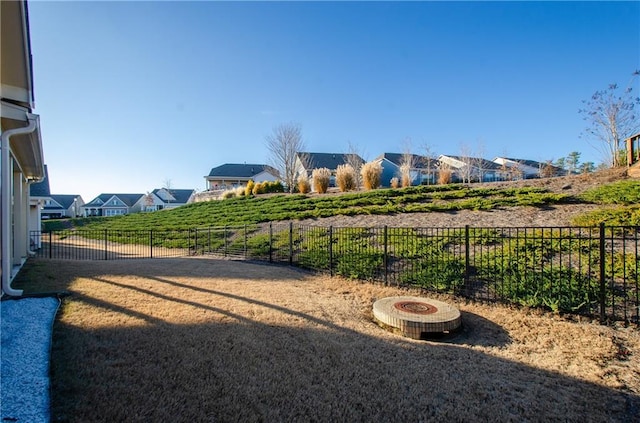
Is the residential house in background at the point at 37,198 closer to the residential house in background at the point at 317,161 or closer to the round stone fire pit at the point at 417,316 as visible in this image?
the round stone fire pit at the point at 417,316

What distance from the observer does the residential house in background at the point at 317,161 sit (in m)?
32.0

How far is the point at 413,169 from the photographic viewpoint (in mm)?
27031

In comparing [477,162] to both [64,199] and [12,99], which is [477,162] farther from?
[64,199]

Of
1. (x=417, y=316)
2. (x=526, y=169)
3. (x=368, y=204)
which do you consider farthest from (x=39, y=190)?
(x=526, y=169)

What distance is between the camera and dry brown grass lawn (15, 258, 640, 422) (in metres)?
2.37

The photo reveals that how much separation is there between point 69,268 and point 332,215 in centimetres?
912

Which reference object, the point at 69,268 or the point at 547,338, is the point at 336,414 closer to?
the point at 547,338

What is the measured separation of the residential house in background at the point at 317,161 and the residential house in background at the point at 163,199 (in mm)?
27916

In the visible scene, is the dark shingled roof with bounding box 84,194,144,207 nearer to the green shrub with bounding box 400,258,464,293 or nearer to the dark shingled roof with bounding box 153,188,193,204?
the dark shingled roof with bounding box 153,188,193,204

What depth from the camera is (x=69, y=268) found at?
24.0 ft

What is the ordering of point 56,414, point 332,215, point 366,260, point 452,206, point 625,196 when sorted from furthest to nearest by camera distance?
point 332,215, point 452,206, point 625,196, point 366,260, point 56,414

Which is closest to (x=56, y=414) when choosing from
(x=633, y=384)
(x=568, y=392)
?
(x=568, y=392)

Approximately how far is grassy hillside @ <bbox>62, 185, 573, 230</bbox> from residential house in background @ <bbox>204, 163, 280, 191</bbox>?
2008 cm

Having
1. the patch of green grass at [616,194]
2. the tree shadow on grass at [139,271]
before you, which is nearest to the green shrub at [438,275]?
the tree shadow on grass at [139,271]
